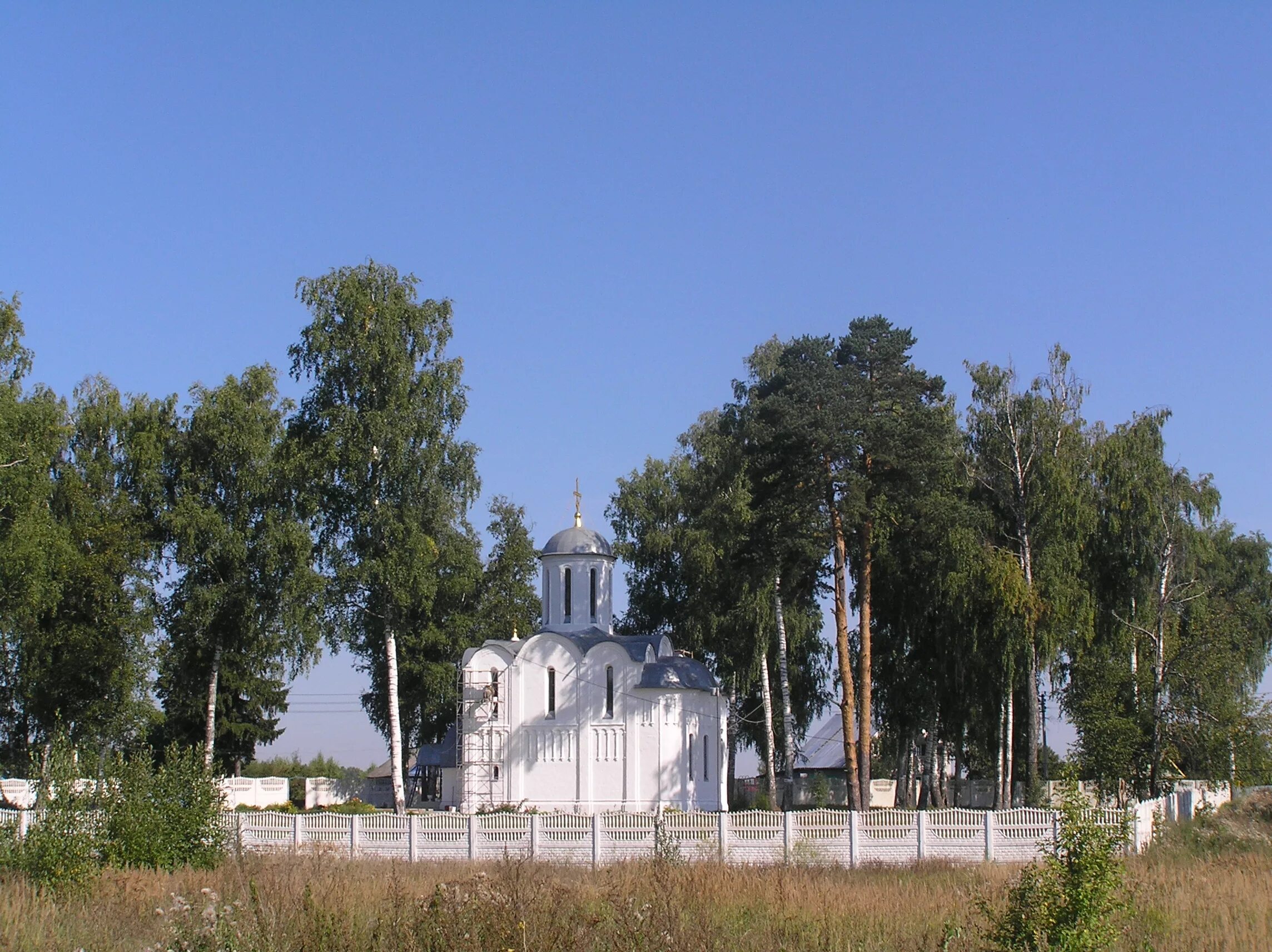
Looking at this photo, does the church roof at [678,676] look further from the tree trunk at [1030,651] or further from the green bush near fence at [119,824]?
the green bush near fence at [119,824]

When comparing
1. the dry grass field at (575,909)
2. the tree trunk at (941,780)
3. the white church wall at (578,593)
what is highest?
the white church wall at (578,593)

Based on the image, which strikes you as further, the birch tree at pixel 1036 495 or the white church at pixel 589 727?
the white church at pixel 589 727

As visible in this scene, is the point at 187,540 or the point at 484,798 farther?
the point at 484,798

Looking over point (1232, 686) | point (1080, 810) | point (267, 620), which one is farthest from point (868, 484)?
point (1080, 810)

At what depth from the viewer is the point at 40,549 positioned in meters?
26.8

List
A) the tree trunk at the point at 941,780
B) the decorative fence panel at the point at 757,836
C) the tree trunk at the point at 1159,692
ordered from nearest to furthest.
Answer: the decorative fence panel at the point at 757,836
the tree trunk at the point at 1159,692
the tree trunk at the point at 941,780

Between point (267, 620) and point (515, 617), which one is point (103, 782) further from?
point (515, 617)

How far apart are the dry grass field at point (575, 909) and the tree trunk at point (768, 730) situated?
19.0 metres

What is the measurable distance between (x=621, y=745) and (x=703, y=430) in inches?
440

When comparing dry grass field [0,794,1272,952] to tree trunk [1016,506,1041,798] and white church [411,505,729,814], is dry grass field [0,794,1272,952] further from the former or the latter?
white church [411,505,729,814]

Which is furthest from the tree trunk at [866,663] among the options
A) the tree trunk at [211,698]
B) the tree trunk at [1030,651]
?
the tree trunk at [211,698]

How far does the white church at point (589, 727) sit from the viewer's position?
35.2 meters

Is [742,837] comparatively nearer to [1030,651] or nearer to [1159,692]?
[1159,692]

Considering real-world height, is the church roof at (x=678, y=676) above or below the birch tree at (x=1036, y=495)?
below
